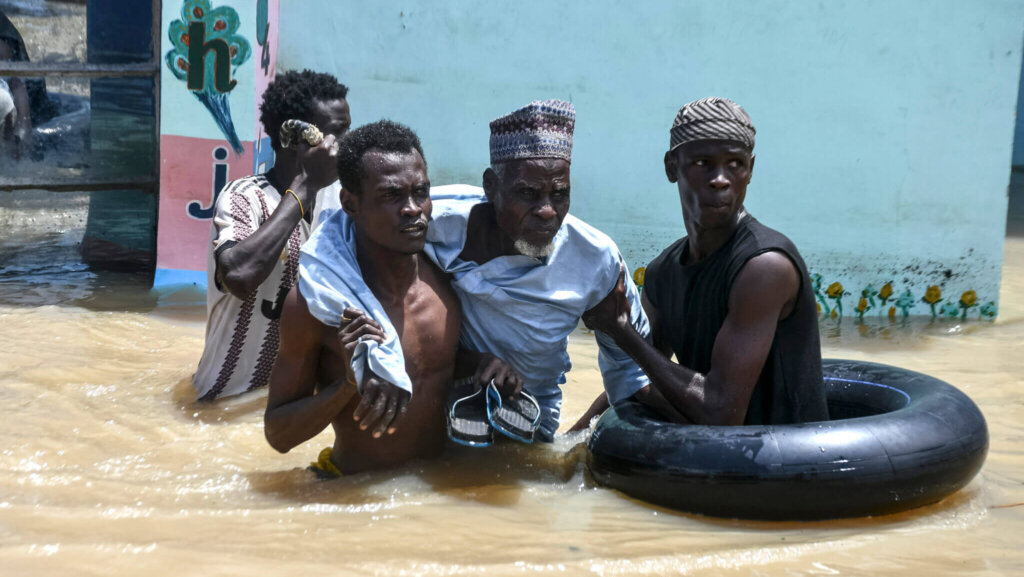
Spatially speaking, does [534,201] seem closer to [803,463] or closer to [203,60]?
[803,463]

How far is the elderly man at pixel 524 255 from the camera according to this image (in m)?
3.30

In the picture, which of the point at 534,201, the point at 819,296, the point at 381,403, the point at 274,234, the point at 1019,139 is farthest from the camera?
the point at 1019,139

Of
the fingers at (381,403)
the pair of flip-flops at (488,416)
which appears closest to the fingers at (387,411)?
the fingers at (381,403)

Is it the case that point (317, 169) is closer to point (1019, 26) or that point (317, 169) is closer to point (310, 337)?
point (310, 337)

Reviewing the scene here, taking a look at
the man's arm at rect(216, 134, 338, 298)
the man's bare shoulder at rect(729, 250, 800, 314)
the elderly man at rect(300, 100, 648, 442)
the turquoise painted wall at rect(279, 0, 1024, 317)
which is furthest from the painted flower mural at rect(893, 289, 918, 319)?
the man's arm at rect(216, 134, 338, 298)

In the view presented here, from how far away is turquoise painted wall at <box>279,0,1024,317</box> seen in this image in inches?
250

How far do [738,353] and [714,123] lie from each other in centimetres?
75

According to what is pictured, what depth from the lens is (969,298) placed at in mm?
6566

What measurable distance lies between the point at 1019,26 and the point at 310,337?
514cm

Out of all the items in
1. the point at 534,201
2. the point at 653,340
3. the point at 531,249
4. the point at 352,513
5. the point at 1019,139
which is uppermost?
the point at 1019,139

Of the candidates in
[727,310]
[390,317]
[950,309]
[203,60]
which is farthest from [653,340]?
[203,60]

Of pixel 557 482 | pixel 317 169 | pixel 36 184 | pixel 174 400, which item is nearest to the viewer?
pixel 557 482

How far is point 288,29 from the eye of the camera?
6590mm

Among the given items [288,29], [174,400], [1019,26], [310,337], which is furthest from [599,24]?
[310,337]
